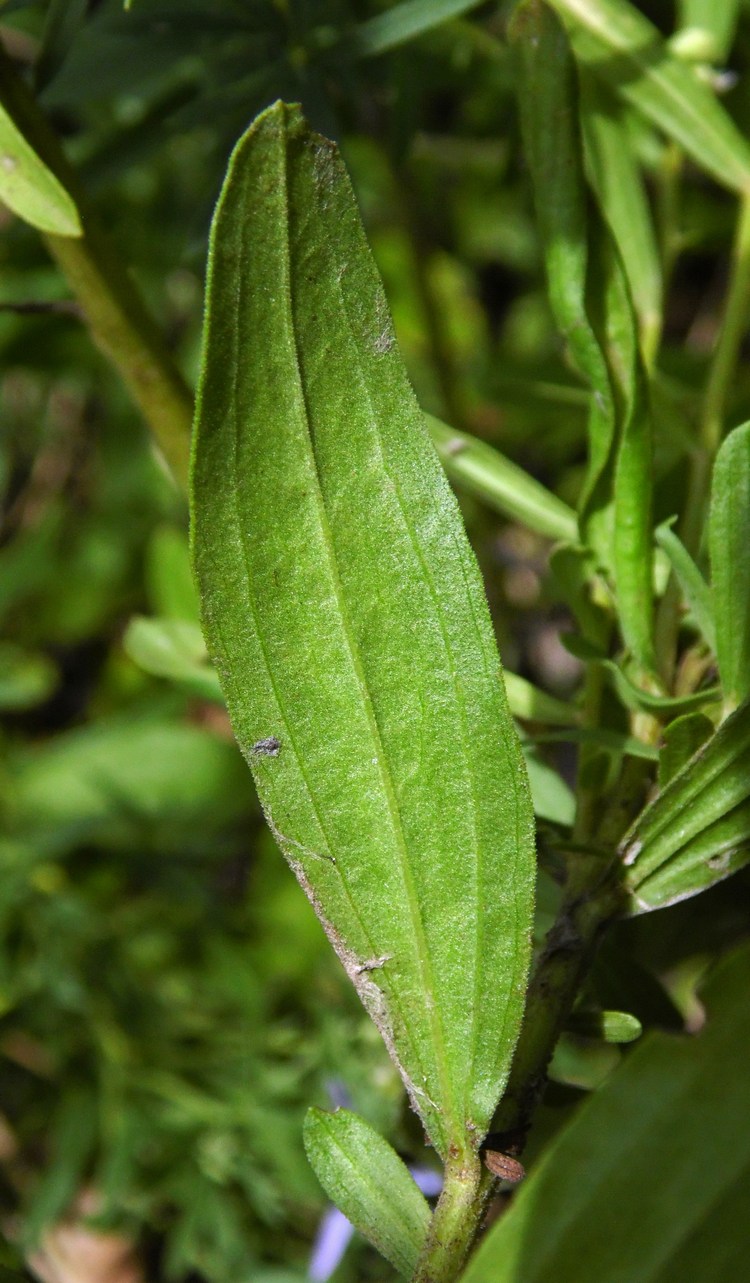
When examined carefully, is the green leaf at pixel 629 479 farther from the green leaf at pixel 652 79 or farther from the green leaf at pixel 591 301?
the green leaf at pixel 652 79

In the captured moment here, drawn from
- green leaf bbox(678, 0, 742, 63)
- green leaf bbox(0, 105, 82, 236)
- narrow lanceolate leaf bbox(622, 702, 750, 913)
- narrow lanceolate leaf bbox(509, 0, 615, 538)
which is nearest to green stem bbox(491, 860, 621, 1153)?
narrow lanceolate leaf bbox(622, 702, 750, 913)

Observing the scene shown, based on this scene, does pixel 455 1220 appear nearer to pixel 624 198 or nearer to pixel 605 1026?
pixel 605 1026

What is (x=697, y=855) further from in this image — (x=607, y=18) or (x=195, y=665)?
(x=607, y=18)

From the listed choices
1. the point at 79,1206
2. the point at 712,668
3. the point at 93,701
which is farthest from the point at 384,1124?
the point at 93,701

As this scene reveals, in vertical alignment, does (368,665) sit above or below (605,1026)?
above

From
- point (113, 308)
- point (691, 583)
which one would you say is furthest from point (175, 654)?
point (691, 583)

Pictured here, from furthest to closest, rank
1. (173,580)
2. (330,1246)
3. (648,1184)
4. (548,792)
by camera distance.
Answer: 1. (173,580)
2. (330,1246)
3. (548,792)
4. (648,1184)

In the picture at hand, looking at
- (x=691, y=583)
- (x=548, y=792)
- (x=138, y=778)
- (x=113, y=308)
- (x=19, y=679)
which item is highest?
(x=113, y=308)
